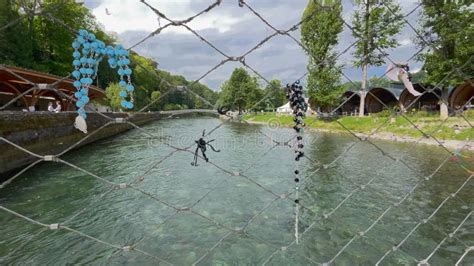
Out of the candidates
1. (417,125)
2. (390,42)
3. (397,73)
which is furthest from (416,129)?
(397,73)

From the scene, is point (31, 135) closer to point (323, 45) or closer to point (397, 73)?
point (397, 73)

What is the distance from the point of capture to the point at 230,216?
19.4 ft

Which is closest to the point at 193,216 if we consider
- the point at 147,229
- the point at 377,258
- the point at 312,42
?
the point at 147,229

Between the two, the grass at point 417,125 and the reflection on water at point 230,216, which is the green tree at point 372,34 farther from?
the grass at point 417,125

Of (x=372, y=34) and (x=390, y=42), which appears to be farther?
(x=390, y=42)

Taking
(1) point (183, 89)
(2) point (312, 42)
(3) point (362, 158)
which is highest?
(2) point (312, 42)

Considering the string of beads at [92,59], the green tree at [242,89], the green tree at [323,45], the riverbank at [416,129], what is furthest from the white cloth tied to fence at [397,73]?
the green tree at [242,89]

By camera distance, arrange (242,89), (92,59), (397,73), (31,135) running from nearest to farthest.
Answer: (92,59) → (397,73) → (31,135) → (242,89)

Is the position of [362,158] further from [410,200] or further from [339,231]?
[339,231]

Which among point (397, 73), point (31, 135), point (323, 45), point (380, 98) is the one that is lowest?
point (31, 135)

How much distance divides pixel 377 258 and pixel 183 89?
3795 mm

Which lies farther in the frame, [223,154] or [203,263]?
[223,154]

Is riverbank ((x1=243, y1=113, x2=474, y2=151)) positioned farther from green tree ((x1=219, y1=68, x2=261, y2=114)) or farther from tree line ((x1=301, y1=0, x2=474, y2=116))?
green tree ((x1=219, y1=68, x2=261, y2=114))

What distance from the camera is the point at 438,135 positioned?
55.4 ft
